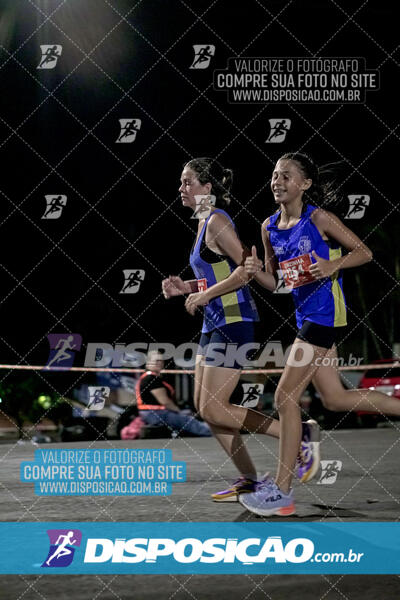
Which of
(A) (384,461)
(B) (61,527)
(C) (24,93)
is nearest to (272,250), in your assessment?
(B) (61,527)

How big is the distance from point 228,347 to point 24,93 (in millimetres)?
12506

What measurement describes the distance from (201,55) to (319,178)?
20.9 feet

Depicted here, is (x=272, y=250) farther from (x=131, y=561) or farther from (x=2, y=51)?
(x=2, y=51)

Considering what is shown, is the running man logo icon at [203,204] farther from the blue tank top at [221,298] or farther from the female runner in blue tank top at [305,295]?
the female runner in blue tank top at [305,295]

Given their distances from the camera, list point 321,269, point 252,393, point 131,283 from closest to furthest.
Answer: point 321,269 → point 252,393 → point 131,283

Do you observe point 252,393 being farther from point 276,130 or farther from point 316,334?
point 316,334

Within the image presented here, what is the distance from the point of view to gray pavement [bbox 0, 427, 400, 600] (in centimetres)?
404

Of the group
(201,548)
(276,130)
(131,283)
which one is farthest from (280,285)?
(131,283)

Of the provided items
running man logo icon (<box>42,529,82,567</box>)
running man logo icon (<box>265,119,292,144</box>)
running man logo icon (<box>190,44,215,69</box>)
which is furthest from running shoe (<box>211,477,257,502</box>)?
running man logo icon (<box>190,44,215,69</box>)

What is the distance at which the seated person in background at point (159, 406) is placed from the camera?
13.4m

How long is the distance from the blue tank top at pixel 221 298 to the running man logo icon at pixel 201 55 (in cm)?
589

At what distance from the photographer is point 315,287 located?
5852 mm

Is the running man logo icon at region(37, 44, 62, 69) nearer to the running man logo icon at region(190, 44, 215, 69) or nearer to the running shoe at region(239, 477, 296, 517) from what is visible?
the running man logo icon at region(190, 44, 215, 69)

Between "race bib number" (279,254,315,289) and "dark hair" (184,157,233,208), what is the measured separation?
0.92 meters
